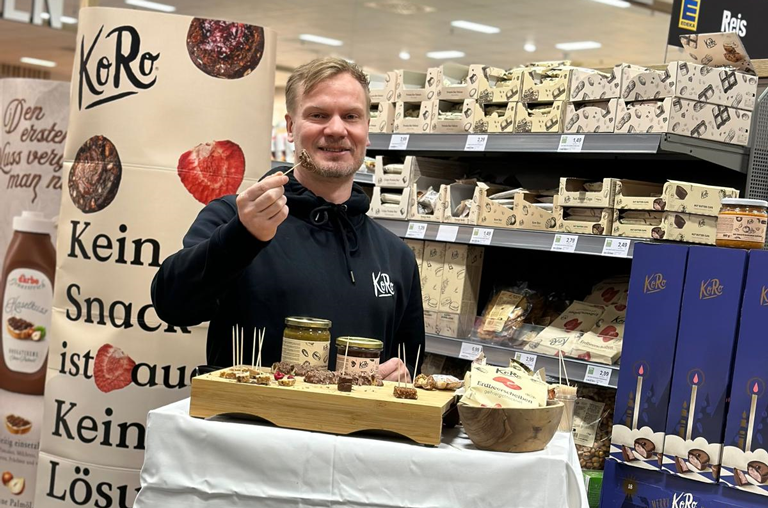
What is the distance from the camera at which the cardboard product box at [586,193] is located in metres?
2.99

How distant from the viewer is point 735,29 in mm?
3830

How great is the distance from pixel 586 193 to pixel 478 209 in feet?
1.41

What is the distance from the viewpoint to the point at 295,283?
206 centimetres

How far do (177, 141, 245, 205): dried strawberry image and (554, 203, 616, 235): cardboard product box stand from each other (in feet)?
3.76

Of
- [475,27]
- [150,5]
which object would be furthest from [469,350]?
[150,5]

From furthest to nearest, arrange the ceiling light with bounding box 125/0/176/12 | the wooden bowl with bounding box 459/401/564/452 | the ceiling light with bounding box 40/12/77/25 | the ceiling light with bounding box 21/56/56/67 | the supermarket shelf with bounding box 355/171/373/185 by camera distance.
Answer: the ceiling light with bounding box 21/56/56/67 → the ceiling light with bounding box 40/12/77/25 → the ceiling light with bounding box 125/0/176/12 → the supermarket shelf with bounding box 355/171/373/185 → the wooden bowl with bounding box 459/401/564/452

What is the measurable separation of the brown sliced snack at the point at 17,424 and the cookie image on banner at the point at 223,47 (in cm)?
166

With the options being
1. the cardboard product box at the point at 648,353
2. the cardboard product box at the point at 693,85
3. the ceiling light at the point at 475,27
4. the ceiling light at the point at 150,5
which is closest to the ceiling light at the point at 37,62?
the ceiling light at the point at 150,5

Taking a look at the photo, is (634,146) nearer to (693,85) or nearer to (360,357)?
(693,85)

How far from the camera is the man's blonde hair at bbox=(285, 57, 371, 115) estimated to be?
2.08 meters

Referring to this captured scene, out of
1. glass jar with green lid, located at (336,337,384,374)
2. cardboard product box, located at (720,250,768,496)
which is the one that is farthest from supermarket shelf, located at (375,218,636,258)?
glass jar with green lid, located at (336,337,384,374)

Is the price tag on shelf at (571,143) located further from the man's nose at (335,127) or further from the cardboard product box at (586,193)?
the man's nose at (335,127)

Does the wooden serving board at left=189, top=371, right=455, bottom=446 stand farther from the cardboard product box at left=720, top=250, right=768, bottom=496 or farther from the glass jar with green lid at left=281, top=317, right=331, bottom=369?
the cardboard product box at left=720, top=250, right=768, bottom=496

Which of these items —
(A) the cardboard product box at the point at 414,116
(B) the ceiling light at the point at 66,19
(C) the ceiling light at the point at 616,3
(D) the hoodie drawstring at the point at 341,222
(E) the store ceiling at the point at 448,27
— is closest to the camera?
(D) the hoodie drawstring at the point at 341,222
